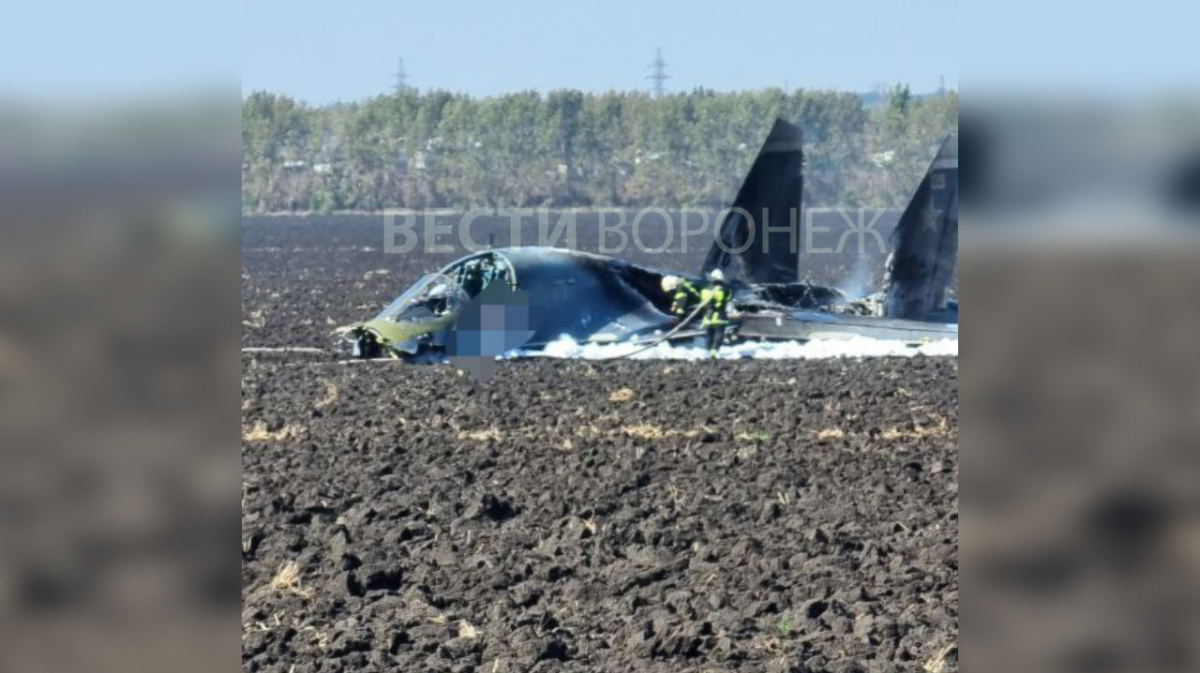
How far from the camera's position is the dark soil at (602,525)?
304 inches

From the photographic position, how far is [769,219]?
30188 mm

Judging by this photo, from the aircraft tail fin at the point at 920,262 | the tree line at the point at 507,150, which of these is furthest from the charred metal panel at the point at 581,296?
the tree line at the point at 507,150

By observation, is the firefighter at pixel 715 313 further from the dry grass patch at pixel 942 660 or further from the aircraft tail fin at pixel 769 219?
the dry grass patch at pixel 942 660

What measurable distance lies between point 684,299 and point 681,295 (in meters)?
0.07

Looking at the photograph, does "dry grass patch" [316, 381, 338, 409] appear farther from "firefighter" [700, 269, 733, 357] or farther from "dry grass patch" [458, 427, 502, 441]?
"firefighter" [700, 269, 733, 357]

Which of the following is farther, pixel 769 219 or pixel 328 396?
pixel 769 219

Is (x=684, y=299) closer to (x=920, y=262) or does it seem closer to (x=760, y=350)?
(x=760, y=350)

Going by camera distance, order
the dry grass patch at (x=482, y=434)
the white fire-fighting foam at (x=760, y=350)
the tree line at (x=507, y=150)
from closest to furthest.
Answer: the dry grass patch at (x=482, y=434), the white fire-fighting foam at (x=760, y=350), the tree line at (x=507, y=150)
